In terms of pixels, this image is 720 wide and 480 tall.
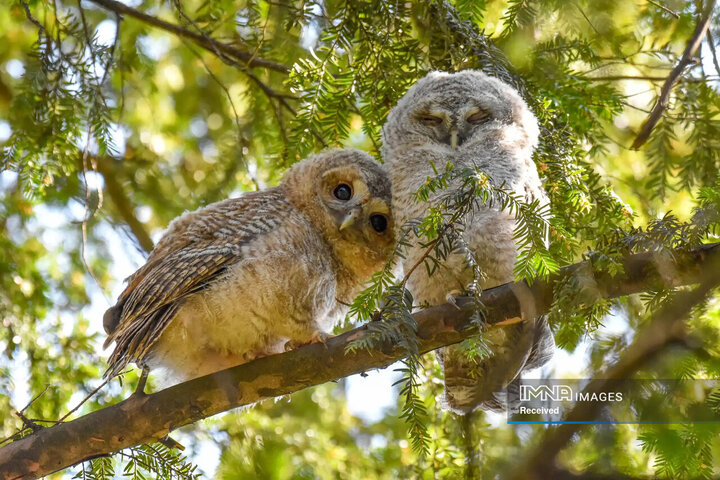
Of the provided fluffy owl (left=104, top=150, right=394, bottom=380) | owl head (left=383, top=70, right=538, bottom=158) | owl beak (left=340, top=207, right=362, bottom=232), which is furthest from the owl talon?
owl head (left=383, top=70, right=538, bottom=158)

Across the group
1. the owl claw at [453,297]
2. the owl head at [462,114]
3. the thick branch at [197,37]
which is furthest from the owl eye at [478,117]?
the thick branch at [197,37]

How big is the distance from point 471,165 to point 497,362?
62 centimetres

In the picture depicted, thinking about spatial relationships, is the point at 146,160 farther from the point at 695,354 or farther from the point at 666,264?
the point at 695,354

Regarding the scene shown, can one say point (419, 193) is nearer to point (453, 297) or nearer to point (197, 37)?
point (453, 297)

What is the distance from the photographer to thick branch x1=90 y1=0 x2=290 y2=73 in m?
3.18

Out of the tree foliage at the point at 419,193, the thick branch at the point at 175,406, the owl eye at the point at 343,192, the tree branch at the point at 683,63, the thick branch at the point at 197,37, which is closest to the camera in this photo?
the tree foliage at the point at 419,193

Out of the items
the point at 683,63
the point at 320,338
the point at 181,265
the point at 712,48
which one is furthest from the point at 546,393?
the point at 712,48

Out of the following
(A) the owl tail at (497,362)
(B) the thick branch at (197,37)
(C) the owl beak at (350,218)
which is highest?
(B) the thick branch at (197,37)

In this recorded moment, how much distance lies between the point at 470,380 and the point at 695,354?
1267 mm

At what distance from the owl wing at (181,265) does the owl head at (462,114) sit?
576mm

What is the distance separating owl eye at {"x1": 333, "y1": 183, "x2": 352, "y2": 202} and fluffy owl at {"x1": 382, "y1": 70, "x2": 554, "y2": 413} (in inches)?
7.3

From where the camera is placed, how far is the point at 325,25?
3.01 m

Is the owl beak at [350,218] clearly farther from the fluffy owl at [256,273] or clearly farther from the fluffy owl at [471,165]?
the fluffy owl at [471,165]

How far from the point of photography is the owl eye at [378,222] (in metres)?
2.76
